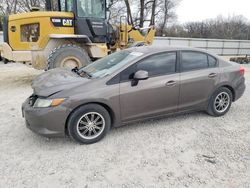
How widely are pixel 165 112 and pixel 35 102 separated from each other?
215 centimetres

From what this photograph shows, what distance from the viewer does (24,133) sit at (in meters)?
3.67

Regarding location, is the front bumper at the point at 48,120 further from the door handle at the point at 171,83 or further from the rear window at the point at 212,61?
the rear window at the point at 212,61

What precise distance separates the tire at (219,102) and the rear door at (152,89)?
88 cm

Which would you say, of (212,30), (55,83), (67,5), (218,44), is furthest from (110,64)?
(212,30)

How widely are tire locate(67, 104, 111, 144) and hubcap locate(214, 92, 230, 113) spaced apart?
2.28m

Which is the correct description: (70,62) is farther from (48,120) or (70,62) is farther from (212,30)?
(212,30)

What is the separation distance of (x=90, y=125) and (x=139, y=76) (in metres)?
1.07

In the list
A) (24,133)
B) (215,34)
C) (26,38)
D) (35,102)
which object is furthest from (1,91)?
(215,34)

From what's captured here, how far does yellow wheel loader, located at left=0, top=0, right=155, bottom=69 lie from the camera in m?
6.78

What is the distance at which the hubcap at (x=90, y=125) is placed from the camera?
3.29 metres

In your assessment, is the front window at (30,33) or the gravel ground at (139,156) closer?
the gravel ground at (139,156)

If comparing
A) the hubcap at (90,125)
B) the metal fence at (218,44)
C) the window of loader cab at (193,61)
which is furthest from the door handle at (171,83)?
the metal fence at (218,44)

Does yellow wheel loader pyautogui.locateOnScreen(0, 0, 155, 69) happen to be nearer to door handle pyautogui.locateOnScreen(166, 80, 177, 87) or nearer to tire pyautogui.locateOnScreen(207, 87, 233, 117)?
door handle pyautogui.locateOnScreen(166, 80, 177, 87)

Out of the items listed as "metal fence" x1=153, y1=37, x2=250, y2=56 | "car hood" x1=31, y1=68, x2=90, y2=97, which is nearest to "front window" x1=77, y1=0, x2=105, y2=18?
"car hood" x1=31, y1=68, x2=90, y2=97
